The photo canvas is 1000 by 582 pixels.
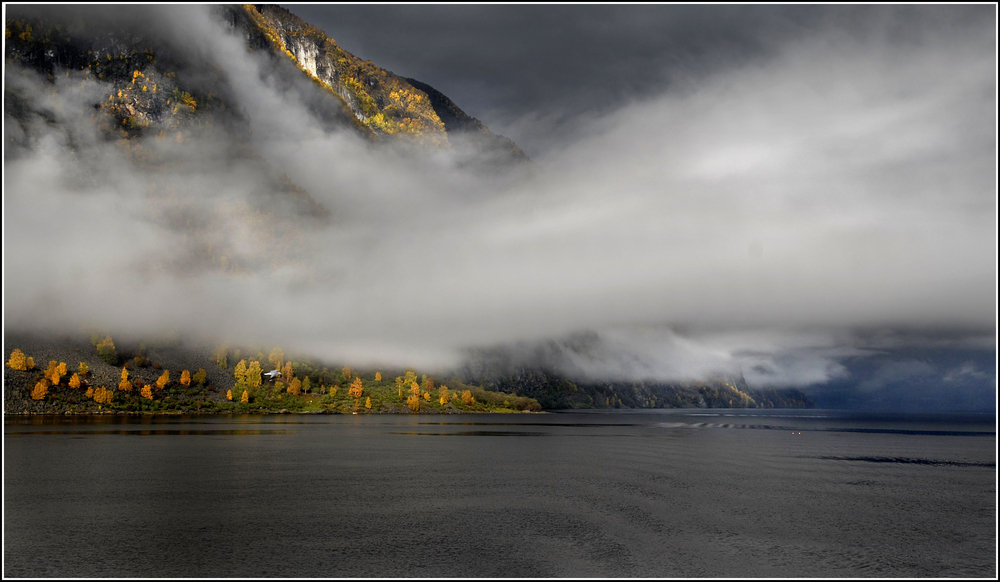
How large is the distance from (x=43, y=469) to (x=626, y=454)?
289ft

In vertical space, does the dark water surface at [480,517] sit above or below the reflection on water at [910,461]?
above

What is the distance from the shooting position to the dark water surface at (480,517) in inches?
1553

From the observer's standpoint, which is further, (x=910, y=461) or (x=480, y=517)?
(x=910, y=461)

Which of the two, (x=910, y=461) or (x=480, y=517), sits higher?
(x=480, y=517)

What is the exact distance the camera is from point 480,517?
5262 cm

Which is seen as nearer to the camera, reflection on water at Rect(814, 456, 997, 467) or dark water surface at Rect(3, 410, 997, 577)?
dark water surface at Rect(3, 410, 997, 577)

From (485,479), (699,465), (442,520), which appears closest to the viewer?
(442,520)

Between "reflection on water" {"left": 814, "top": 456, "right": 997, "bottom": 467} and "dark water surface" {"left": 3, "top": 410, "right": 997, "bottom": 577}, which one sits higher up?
"dark water surface" {"left": 3, "top": 410, "right": 997, "bottom": 577}

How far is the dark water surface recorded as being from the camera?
129 feet

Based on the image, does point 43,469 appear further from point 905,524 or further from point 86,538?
point 905,524

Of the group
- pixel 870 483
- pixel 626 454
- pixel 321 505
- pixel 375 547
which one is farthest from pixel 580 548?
pixel 626 454

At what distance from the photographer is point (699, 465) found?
94062 mm

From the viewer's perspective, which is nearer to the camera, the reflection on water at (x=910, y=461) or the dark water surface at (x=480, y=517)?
the dark water surface at (x=480, y=517)

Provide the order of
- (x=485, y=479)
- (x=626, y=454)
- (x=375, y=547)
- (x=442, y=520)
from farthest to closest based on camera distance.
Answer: (x=626, y=454) < (x=485, y=479) < (x=442, y=520) < (x=375, y=547)
